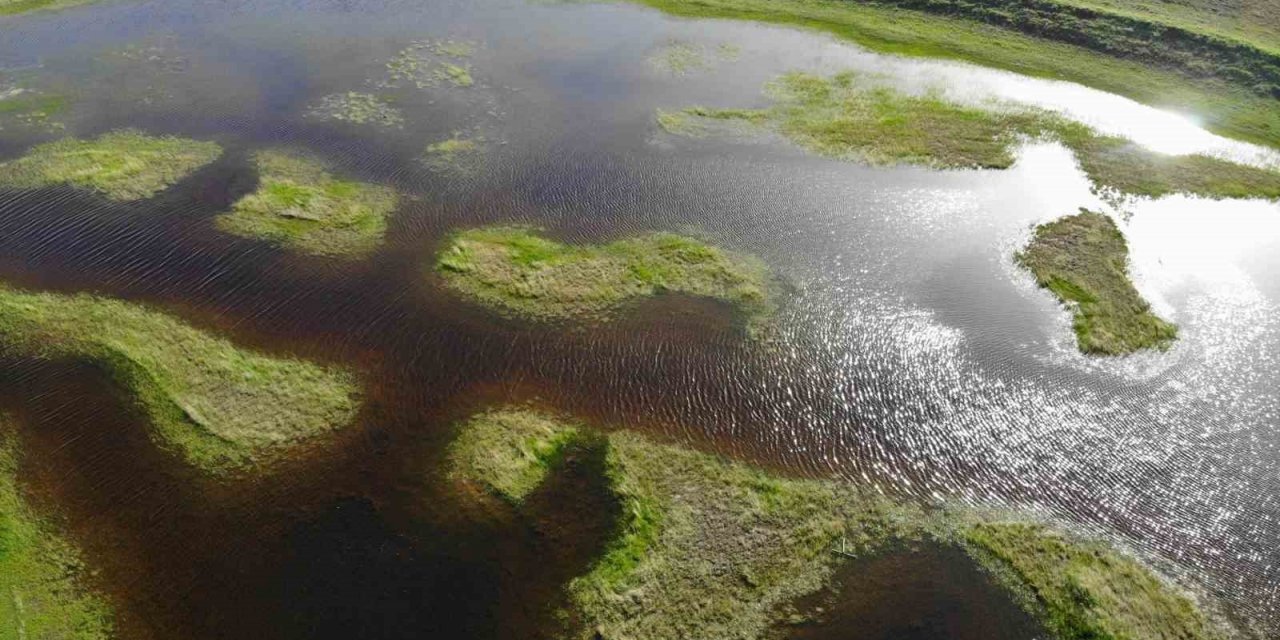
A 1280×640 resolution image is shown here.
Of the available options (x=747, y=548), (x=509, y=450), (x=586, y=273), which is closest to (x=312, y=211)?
(x=586, y=273)

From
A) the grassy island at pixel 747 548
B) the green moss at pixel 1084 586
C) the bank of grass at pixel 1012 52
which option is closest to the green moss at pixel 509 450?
the grassy island at pixel 747 548

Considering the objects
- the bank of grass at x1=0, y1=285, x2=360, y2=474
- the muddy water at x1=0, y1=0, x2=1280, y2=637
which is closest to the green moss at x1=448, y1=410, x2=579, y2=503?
the muddy water at x1=0, y1=0, x2=1280, y2=637

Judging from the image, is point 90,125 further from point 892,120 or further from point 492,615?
point 892,120

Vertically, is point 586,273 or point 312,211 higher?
point 312,211

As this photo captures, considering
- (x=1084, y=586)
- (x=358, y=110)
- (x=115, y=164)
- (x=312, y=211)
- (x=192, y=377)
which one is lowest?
(x=1084, y=586)

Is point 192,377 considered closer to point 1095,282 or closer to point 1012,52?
point 1095,282

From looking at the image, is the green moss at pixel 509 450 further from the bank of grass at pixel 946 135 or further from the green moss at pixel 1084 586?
the bank of grass at pixel 946 135

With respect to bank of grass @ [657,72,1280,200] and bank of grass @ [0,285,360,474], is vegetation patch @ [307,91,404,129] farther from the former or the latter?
bank of grass @ [0,285,360,474]
